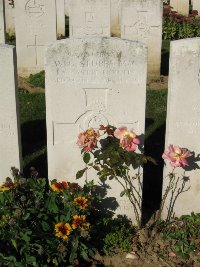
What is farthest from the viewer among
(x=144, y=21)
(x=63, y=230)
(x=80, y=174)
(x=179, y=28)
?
(x=179, y=28)

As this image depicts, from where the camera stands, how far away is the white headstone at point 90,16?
9227 mm

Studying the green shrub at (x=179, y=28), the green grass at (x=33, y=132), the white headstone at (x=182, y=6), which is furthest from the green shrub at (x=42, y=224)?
the white headstone at (x=182, y=6)

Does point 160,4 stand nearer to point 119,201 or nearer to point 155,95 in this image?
point 155,95

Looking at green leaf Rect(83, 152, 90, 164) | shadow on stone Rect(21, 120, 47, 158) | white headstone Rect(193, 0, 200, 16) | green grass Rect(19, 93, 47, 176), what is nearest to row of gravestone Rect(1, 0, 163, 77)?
green grass Rect(19, 93, 47, 176)

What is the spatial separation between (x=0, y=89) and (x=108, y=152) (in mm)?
1145

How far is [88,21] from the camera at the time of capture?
9.35m

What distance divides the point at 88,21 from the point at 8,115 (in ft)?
17.0

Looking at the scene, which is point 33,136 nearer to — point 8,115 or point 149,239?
point 8,115

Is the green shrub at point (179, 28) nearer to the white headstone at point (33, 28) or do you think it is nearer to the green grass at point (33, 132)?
the white headstone at point (33, 28)

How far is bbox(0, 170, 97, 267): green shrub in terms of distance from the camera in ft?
12.8

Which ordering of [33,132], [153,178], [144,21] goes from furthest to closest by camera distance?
1. [144,21]
2. [33,132]
3. [153,178]

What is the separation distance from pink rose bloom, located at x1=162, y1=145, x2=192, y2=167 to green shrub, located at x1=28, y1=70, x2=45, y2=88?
16.7 feet

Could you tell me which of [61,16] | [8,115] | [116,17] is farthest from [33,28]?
[8,115]

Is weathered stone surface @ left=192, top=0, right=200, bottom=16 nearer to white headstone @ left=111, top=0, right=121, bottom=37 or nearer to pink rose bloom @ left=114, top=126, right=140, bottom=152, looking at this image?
white headstone @ left=111, top=0, right=121, bottom=37
